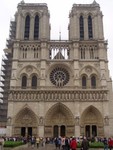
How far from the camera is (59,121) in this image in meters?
42.0

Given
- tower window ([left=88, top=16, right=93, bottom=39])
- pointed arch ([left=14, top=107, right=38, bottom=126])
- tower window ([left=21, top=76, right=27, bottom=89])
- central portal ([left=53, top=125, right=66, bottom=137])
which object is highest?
tower window ([left=88, top=16, right=93, bottom=39])

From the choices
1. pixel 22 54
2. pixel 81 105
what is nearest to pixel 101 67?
pixel 81 105

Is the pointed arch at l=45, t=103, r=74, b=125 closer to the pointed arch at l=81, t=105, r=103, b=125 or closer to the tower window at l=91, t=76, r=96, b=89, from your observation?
the pointed arch at l=81, t=105, r=103, b=125

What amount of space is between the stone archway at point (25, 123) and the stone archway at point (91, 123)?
7675mm

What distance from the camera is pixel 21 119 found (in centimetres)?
4166

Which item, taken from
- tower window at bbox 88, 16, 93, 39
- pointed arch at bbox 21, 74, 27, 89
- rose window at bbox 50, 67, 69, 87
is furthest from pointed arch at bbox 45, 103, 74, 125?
tower window at bbox 88, 16, 93, 39

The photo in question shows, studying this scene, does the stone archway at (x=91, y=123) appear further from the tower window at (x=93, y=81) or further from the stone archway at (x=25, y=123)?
the stone archway at (x=25, y=123)

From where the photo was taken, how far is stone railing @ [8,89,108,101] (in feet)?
136

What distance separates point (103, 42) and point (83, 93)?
1037cm

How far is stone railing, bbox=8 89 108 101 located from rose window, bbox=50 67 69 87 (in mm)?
2330

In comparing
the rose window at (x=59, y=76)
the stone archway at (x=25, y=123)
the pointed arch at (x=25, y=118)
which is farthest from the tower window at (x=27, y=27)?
the stone archway at (x=25, y=123)

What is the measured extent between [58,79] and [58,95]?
3622mm

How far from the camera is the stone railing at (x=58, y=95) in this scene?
Result: 41.5 metres

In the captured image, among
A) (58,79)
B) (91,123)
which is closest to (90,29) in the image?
(58,79)
